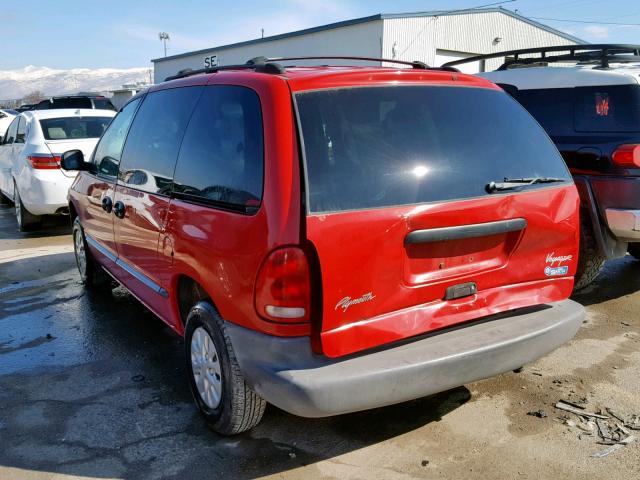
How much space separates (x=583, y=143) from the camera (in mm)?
4863

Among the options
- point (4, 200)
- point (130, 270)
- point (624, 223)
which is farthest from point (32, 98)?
point (624, 223)

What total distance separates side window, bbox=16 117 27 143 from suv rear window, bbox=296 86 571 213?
7384mm

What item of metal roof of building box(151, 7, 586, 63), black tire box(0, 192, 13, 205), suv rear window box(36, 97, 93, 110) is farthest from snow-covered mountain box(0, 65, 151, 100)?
black tire box(0, 192, 13, 205)

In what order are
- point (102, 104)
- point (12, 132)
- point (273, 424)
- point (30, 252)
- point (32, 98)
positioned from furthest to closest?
point (32, 98) < point (102, 104) < point (12, 132) < point (30, 252) < point (273, 424)

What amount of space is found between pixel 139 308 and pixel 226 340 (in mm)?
2614

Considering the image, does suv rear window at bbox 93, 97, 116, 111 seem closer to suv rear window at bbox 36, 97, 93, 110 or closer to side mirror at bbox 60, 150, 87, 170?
suv rear window at bbox 36, 97, 93, 110

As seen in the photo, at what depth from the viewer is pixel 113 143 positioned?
14.9 ft

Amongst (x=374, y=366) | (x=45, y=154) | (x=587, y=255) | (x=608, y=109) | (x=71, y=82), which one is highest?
(x=71, y=82)

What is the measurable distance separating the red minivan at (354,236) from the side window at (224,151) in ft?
0.03

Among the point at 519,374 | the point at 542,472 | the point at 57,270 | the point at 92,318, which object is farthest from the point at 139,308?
the point at 542,472

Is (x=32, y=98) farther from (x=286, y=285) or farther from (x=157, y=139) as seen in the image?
(x=286, y=285)

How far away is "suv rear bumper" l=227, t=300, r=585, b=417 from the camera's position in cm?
243

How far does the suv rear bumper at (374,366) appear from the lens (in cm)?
243

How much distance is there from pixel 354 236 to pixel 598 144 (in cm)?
317
